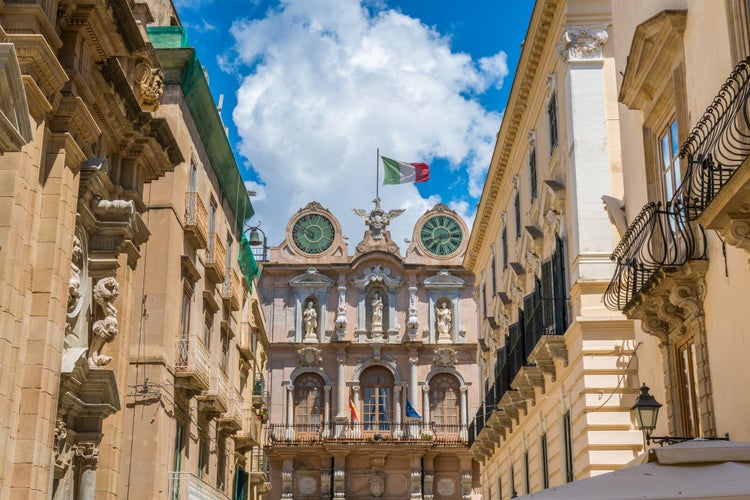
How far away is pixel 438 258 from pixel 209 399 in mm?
28898

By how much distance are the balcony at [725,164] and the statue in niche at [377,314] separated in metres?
41.8

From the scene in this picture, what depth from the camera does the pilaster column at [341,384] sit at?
172ft

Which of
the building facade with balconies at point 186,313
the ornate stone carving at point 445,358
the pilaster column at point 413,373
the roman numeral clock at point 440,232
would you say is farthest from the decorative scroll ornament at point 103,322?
the roman numeral clock at point 440,232

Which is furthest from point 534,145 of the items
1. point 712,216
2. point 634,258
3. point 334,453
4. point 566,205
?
point 334,453

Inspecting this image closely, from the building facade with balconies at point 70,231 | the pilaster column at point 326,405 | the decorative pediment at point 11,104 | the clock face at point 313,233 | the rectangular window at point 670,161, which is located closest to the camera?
the decorative pediment at point 11,104

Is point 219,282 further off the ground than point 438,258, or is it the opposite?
point 438,258

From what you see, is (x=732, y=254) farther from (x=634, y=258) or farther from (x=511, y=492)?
(x=511, y=492)

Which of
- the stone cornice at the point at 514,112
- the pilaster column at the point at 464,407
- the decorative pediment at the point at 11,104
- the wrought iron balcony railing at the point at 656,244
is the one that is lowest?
the decorative pediment at the point at 11,104

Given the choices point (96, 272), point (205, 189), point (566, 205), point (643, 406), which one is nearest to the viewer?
point (643, 406)

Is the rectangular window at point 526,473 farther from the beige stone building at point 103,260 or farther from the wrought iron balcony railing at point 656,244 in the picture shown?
the wrought iron balcony railing at point 656,244

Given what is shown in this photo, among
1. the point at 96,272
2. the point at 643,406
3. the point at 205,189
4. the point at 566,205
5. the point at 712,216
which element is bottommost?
the point at 643,406

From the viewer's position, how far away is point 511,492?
30.9 meters

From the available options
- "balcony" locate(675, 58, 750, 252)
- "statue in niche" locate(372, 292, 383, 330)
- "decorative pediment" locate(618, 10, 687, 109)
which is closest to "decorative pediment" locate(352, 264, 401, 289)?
"statue in niche" locate(372, 292, 383, 330)

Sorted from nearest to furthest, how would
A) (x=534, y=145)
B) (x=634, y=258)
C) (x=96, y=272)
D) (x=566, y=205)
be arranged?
(x=634, y=258), (x=96, y=272), (x=566, y=205), (x=534, y=145)
